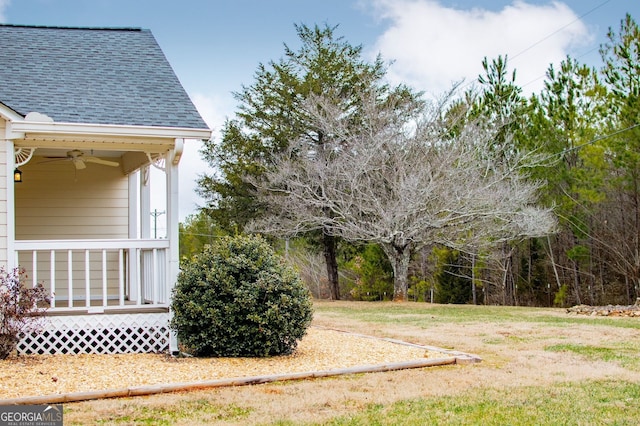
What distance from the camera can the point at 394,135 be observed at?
19734 millimetres

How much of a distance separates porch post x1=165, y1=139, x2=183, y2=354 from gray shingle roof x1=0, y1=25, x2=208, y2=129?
46cm

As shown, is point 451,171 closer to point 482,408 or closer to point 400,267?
point 400,267

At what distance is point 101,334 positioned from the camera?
27.9ft

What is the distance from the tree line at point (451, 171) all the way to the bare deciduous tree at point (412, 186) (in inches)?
2.4

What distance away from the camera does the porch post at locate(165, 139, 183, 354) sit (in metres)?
8.59

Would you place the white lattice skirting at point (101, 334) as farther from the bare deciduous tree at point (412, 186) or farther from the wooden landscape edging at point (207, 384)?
the bare deciduous tree at point (412, 186)

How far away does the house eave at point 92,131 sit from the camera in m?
8.23

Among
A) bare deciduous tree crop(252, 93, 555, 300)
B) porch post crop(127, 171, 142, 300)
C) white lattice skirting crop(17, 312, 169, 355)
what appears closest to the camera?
white lattice skirting crop(17, 312, 169, 355)

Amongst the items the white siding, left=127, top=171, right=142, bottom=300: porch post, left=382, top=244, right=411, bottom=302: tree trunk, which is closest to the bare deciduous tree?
left=382, top=244, right=411, bottom=302: tree trunk

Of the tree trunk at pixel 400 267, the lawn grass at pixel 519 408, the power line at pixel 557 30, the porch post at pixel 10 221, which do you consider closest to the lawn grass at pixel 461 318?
the tree trunk at pixel 400 267

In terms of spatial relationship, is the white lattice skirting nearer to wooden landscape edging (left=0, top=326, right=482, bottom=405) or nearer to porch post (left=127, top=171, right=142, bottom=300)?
wooden landscape edging (left=0, top=326, right=482, bottom=405)

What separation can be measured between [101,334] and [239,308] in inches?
74.1

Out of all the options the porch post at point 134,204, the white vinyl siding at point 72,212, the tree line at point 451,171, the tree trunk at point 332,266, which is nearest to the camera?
the white vinyl siding at point 72,212

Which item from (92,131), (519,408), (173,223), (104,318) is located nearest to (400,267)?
(173,223)
